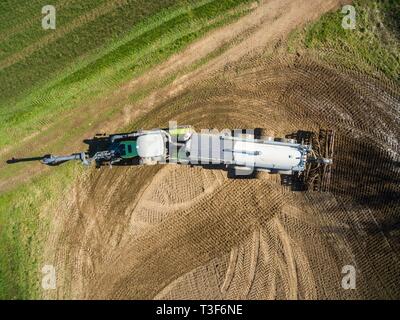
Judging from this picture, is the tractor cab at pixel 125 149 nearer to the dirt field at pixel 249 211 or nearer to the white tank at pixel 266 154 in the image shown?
the dirt field at pixel 249 211

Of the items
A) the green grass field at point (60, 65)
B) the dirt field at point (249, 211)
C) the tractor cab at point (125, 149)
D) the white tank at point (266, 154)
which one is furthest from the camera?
the green grass field at point (60, 65)

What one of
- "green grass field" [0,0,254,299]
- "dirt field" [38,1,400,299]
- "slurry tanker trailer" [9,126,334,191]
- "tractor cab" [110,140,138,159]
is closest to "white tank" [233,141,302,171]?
"slurry tanker trailer" [9,126,334,191]

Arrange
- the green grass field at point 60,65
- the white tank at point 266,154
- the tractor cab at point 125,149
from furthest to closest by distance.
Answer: the green grass field at point 60,65 < the tractor cab at point 125,149 < the white tank at point 266,154

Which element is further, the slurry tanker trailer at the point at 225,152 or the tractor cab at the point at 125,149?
the tractor cab at the point at 125,149

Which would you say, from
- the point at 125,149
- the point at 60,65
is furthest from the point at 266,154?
the point at 60,65

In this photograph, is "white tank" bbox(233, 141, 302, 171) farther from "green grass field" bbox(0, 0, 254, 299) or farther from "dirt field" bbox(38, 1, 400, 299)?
"green grass field" bbox(0, 0, 254, 299)

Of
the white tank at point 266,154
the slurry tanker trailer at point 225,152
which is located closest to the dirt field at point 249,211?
the slurry tanker trailer at point 225,152

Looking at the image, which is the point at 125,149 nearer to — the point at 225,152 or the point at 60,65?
the point at 225,152
